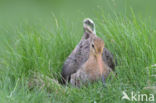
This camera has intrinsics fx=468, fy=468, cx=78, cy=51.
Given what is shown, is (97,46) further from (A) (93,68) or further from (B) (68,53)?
(B) (68,53)

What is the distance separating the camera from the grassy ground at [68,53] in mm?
6500

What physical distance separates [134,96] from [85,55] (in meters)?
1.75

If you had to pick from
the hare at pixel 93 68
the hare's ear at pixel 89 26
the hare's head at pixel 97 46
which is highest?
the hare's ear at pixel 89 26

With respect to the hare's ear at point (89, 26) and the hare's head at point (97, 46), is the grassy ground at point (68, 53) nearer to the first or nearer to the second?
the hare's ear at point (89, 26)

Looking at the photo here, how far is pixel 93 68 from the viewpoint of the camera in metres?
7.23

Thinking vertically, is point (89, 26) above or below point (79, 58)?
above

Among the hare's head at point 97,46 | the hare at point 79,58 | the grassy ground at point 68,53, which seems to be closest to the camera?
the grassy ground at point 68,53

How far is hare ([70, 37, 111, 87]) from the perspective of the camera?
23.1ft

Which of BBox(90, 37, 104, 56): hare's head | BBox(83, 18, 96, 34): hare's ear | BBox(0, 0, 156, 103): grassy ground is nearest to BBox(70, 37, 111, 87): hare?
BBox(90, 37, 104, 56): hare's head

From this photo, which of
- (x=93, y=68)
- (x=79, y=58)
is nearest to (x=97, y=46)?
(x=93, y=68)

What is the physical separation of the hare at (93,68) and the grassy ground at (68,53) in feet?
0.82

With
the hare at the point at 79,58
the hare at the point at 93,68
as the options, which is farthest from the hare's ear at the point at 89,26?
the hare at the point at 93,68

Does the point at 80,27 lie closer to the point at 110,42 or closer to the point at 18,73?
the point at 110,42

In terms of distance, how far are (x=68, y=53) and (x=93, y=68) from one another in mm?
983
